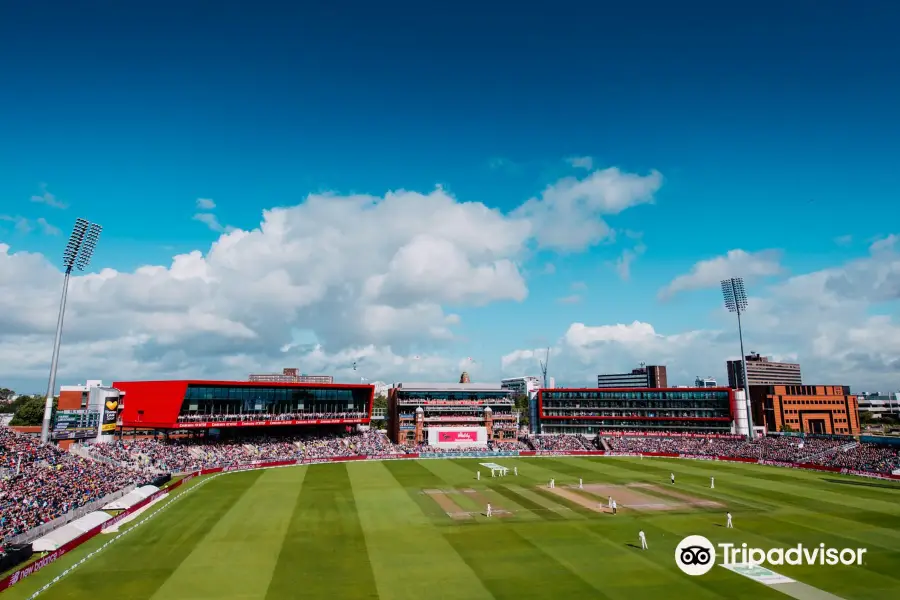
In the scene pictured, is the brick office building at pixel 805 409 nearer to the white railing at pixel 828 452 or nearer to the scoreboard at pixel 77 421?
the white railing at pixel 828 452

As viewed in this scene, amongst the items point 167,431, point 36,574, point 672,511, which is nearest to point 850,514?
point 672,511

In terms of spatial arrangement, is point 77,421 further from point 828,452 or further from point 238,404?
point 828,452

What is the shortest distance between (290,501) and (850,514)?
51.5 metres

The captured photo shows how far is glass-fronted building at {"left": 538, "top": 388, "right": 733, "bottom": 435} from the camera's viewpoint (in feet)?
387

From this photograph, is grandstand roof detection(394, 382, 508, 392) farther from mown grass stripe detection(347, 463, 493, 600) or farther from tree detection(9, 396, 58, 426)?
tree detection(9, 396, 58, 426)

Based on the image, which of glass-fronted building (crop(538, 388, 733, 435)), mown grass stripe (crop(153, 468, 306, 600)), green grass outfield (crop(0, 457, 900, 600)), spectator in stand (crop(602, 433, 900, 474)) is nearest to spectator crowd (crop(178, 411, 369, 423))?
green grass outfield (crop(0, 457, 900, 600))

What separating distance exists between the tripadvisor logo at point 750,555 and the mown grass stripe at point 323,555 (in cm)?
1915

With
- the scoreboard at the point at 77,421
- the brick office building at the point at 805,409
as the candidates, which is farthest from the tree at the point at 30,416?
the brick office building at the point at 805,409

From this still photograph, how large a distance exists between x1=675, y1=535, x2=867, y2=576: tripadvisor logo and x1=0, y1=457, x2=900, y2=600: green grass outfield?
0.82 m

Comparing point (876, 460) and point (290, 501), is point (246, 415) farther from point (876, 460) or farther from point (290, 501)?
point (876, 460)

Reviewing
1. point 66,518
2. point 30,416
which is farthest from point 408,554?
point 30,416

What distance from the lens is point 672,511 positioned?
48.5 metres

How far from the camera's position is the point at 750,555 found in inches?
1399

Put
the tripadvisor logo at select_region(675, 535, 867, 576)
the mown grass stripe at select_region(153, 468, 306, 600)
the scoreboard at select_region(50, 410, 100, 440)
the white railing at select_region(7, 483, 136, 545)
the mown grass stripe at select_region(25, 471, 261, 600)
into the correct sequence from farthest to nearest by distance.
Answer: the scoreboard at select_region(50, 410, 100, 440) → the white railing at select_region(7, 483, 136, 545) → the tripadvisor logo at select_region(675, 535, 867, 576) → the mown grass stripe at select_region(153, 468, 306, 600) → the mown grass stripe at select_region(25, 471, 261, 600)
